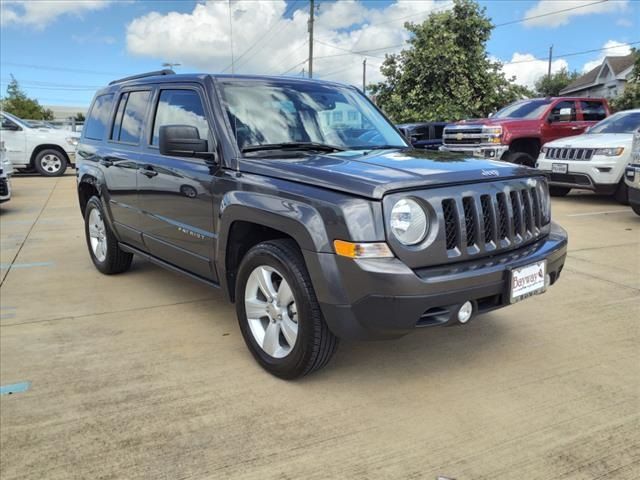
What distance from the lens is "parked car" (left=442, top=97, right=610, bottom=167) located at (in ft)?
37.9

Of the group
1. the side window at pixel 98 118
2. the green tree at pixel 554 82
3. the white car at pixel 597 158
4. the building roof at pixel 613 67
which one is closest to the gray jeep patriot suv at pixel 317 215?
the side window at pixel 98 118

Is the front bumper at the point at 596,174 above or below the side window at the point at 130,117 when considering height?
below

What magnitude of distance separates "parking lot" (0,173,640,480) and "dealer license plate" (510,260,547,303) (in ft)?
1.81

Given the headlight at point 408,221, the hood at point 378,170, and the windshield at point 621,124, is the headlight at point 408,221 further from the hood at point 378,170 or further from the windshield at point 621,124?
the windshield at point 621,124

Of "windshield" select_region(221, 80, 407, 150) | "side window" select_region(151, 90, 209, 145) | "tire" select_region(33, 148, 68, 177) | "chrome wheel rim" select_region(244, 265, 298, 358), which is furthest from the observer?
"tire" select_region(33, 148, 68, 177)

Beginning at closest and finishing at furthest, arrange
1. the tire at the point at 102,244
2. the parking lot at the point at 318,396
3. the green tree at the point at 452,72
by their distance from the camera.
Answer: the parking lot at the point at 318,396
the tire at the point at 102,244
the green tree at the point at 452,72

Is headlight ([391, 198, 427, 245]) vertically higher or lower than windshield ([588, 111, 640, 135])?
lower

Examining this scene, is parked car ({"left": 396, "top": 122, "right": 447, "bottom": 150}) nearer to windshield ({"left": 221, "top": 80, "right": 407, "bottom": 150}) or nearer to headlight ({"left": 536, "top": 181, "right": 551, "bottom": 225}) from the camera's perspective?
windshield ({"left": 221, "top": 80, "right": 407, "bottom": 150})

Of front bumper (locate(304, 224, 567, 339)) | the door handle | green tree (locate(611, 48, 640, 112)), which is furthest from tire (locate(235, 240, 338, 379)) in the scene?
green tree (locate(611, 48, 640, 112))

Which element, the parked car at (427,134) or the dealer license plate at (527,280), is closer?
the dealer license plate at (527,280)

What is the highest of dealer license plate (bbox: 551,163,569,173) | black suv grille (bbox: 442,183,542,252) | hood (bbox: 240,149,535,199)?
A: hood (bbox: 240,149,535,199)

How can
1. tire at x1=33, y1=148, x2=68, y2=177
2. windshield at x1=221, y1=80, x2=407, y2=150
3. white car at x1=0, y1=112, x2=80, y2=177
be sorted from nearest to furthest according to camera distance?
1. windshield at x1=221, y1=80, x2=407, y2=150
2. white car at x1=0, y1=112, x2=80, y2=177
3. tire at x1=33, y1=148, x2=68, y2=177

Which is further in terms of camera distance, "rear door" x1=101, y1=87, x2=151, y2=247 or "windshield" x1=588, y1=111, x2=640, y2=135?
"windshield" x1=588, y1=111, x2=640, y2=135

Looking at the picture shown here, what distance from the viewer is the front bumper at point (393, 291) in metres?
2.54
